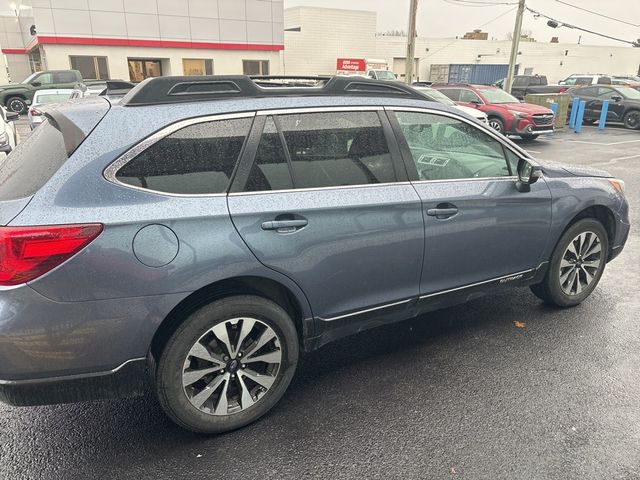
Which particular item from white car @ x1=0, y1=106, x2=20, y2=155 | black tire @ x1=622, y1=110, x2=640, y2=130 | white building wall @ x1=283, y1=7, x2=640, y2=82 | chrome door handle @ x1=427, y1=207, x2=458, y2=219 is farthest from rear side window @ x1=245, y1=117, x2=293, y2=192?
white building wall @ x1=283, y1=7, x2=640, y2=82

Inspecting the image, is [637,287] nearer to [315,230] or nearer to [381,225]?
[381,225]

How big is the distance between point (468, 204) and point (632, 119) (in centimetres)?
1966

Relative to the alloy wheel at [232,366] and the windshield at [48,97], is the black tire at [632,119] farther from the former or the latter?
the alloy wheel at [232,366]

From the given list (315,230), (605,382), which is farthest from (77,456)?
(605,382)

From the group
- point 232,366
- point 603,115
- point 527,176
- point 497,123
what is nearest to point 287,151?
point 232,366

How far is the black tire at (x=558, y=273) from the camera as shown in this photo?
389 cm

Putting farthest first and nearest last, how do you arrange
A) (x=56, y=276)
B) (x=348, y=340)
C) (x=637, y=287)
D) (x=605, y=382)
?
(x=637, y=287) < (x=348, y=340) < (x=605, y=382) < (x=56, y=276)

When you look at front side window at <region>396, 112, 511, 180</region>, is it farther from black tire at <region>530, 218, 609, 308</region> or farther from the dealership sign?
the dealership sign

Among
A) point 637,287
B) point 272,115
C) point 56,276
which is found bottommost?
point 637,287

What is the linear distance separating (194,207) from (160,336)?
68 centimetres

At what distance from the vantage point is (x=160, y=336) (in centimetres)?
248

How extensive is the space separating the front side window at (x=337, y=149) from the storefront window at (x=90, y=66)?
2812cm

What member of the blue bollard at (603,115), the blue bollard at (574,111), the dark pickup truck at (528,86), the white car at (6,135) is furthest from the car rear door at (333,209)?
the dark pickup truck at (528,86)

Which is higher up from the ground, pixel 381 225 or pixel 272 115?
pixel 272 115
